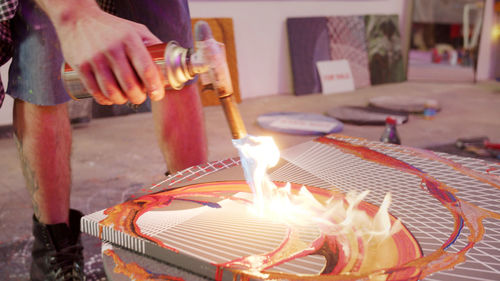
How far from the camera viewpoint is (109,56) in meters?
0.55

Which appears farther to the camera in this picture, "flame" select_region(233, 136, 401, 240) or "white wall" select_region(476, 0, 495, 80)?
"white wall" select_region(476, 0, 495, 80)

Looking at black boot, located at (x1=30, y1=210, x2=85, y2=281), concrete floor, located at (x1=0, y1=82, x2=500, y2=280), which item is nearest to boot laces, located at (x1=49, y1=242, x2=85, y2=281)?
black boot, located at (x1=30, y1=210, x2=85, y2=281)

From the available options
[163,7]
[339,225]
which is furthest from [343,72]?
[339,225]

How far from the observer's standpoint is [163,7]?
970 mm

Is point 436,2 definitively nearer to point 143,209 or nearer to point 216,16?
point 216,16

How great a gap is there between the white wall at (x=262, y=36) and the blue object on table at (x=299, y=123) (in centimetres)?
76

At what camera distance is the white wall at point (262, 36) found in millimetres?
2862

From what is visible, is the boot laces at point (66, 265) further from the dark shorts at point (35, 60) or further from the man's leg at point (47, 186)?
the dark shorts at point (35, 60)

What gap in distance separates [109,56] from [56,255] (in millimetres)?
481

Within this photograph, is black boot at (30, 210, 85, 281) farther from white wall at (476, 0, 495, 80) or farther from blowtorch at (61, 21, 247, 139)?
white wall at (476, 0, 495, 80)

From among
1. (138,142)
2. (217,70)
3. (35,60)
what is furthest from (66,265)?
(138,142)

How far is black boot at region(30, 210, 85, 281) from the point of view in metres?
0.81

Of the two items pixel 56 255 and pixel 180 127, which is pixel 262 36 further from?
pixel 56 255

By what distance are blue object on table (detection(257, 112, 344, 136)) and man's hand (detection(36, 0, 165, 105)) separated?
4.83 feet
